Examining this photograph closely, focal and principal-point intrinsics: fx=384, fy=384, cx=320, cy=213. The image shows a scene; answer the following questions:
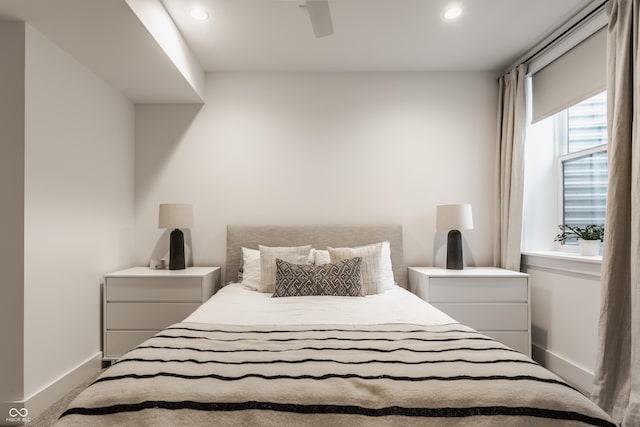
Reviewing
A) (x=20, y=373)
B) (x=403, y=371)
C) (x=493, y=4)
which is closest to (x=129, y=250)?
(x=20, y=373)

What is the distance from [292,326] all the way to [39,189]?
69.3 inches

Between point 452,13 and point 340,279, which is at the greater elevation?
point 452,13

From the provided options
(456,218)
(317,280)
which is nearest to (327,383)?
(317,280)

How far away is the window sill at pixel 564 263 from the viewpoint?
2.55 meters

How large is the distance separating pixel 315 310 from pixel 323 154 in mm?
1712

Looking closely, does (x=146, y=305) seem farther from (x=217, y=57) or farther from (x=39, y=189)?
(x=217, y=57)

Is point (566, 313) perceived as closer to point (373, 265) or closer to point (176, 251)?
point (373, 265)

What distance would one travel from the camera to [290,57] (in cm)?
332

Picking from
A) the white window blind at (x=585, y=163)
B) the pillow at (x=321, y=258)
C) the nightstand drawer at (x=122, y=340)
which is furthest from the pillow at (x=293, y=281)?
the white window blind at (x=585, y=163)

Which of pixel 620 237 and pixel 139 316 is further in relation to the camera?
pixel 139 316

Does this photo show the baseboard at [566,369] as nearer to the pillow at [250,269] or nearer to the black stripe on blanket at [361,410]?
the black stripe on blanket at [361,410]

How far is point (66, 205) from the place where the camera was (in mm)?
2611

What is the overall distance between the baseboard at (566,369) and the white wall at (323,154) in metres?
0.93

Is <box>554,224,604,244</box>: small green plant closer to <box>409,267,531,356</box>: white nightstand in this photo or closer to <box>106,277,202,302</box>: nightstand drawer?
<box>409,267,531,356</box>: white nightstand
